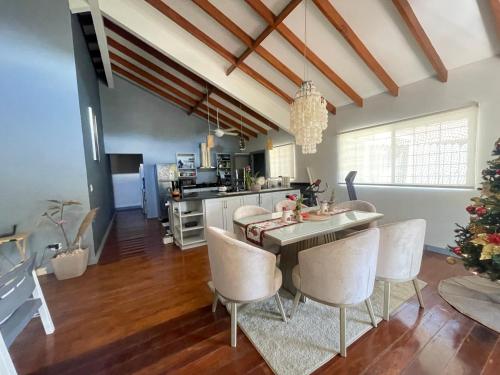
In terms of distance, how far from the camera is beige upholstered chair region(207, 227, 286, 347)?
149cm

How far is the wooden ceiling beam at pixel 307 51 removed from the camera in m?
2.67

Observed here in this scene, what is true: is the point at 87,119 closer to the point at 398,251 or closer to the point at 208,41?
the point at 208,41

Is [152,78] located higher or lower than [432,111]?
higher

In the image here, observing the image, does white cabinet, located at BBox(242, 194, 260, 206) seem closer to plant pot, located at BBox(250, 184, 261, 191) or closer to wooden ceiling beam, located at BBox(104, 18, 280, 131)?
plant pot, located at BBox(250, 184, 261, 191)

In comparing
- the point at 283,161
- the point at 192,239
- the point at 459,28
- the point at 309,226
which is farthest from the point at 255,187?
the point at 459,28

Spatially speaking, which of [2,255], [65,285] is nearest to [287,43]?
[65,285]

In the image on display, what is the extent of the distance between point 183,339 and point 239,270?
0.77 meters

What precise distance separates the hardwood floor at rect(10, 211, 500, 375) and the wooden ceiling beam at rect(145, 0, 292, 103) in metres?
3.61

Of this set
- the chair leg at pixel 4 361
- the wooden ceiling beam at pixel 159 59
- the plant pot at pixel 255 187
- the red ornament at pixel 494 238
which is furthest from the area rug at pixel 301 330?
the wooden ceiling beam at pixel 159 59

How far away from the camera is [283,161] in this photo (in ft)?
21.0

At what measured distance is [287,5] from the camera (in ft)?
8.45

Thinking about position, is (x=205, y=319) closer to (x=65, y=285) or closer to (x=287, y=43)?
(x=65, y=285)

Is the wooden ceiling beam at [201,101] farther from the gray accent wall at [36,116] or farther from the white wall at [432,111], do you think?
the white wall at [432,111]

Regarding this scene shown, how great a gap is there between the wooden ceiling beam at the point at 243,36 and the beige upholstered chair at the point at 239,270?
2.91 m
